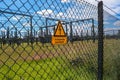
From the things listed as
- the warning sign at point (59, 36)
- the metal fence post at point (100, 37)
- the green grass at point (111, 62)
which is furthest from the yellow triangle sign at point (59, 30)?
the green grass at point (111, 62)

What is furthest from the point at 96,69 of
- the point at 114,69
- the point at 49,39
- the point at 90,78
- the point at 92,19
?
the point at 49,39

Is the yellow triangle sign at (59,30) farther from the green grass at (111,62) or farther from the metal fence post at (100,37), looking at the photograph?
the green grass at (111,62)

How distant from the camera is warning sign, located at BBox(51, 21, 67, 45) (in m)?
3.56

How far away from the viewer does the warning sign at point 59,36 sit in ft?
11.7

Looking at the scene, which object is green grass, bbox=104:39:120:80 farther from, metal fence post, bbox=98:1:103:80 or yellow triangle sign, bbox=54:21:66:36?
yellow triangle sign, bbox=54:21:66:36

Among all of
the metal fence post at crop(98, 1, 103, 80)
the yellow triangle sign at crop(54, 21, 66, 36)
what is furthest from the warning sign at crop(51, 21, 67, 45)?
the metal fence post at crop(98, 1, 103, 80)

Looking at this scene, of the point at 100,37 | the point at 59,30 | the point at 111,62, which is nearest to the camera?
the point at 59,30

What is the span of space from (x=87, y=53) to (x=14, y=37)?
2.41 m

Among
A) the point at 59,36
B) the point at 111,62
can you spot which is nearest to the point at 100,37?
the point at 59,36

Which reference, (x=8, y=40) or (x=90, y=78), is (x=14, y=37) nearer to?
(x=8, y=40)

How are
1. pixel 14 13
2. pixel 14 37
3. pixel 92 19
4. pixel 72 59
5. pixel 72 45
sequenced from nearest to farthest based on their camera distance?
pixel 14 13 → pixel 14 37 → pixel 72 45 → pixel 92 19 → pixel 72 59

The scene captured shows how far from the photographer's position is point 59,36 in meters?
3.62

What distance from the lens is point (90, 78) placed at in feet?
16.9

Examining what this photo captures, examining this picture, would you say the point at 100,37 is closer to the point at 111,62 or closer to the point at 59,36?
the point at 59,36
